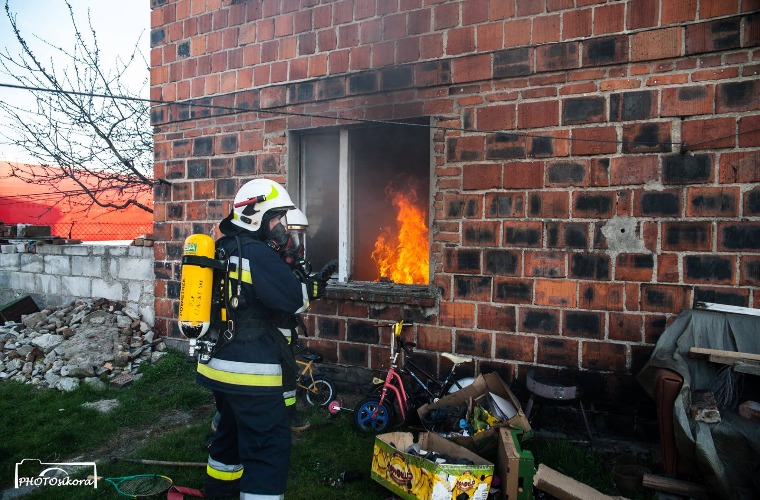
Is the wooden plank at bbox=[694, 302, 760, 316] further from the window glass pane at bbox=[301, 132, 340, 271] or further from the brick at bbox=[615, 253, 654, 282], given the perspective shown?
the window glass pane at bbox=[301, 132, 340, 271]

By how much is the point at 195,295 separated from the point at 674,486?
143 inches

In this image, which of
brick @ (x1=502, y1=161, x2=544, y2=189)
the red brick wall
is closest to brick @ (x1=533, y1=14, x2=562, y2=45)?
the red brick wall

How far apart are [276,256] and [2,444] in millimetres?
3458

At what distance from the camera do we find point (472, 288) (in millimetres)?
4754

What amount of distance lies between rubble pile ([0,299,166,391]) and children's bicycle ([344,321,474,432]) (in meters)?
3.22

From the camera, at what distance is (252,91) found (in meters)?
5.89

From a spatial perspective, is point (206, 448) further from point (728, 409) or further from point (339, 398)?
point (728, 409)

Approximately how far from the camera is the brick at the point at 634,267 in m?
4.11

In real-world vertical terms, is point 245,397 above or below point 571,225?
below

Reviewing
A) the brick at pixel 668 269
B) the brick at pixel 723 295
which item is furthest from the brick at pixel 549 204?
the brick at pixel 723 295

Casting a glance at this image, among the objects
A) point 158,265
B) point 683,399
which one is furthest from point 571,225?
point 158,265

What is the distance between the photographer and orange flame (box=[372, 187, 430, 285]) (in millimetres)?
5508

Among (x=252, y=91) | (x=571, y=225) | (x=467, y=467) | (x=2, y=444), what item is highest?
(x=252, y=91)

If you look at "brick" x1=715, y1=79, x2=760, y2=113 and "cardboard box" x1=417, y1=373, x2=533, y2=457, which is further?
"brick" x1=715, y1=79, x2=760, y2=113
